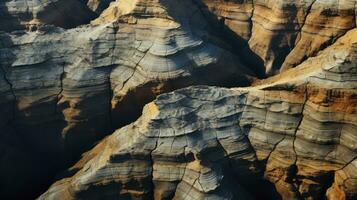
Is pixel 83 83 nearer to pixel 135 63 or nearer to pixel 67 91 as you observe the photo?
pixel 67 91

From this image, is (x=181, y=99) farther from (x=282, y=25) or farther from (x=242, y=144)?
(x=282, y=25)

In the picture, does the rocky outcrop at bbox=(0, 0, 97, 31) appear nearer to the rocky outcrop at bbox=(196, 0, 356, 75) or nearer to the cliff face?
the cliff face

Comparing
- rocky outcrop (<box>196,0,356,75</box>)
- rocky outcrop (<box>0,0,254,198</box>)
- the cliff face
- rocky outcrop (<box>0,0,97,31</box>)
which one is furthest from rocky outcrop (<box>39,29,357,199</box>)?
rocky outcrop (<box>0,0,97,31</box>)

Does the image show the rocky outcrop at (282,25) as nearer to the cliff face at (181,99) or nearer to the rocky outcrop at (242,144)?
the cliff face at (181,99)

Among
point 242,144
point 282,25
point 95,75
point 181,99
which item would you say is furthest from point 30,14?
point 242,144

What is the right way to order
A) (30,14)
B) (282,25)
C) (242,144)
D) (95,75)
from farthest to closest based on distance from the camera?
(30,14)
(282,25)
(95,75)
(242,144)

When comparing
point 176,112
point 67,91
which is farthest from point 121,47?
point 176,112
